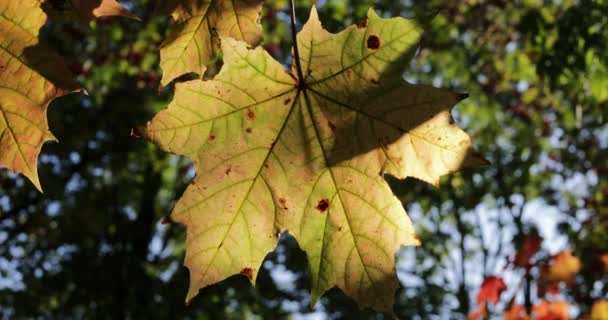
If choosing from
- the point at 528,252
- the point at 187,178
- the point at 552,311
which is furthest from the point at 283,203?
the point at 187,178

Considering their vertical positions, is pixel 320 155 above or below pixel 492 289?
below

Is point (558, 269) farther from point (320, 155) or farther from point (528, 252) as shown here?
point (320, 155)

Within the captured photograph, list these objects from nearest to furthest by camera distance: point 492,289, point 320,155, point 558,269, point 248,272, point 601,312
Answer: point 248,272
point 320,155
point 601,312
point 492,289
point 558,269

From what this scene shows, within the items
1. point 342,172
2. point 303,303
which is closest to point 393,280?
point 342,172

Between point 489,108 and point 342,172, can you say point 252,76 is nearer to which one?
point 342,172

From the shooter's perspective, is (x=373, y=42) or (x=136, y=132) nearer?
(x=136, y=132)

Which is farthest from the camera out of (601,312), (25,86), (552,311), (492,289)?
(492,289)

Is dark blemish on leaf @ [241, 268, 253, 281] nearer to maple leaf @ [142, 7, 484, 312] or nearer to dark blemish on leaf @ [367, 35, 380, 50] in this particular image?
maple leaf @ [142, 7, 484, 312]
